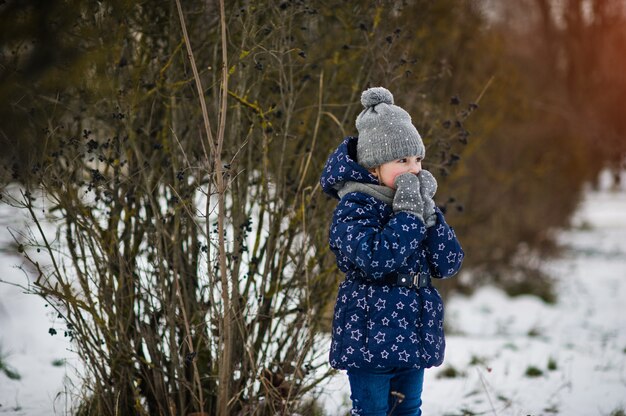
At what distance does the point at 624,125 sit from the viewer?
1177 cm

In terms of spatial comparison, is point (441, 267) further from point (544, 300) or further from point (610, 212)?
point (610, 212)

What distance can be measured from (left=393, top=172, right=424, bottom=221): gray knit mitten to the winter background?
1150 millimetres

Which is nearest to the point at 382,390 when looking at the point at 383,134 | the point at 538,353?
the point at 383,134

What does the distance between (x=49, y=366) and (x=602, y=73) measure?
38.3ft

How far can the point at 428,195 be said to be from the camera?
88.4 inches

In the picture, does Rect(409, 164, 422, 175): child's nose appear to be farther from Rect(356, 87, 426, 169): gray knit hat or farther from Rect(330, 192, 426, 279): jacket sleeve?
Rect(330, 192, 426, 279): jacket sleeve

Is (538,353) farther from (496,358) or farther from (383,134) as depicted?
(383,134)

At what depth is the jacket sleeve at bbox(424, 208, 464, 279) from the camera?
2254mm

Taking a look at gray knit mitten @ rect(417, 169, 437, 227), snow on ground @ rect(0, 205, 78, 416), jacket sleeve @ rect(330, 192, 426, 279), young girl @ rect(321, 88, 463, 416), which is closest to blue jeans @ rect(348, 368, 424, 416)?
young girl @ rect(321, 88, 463, 416)

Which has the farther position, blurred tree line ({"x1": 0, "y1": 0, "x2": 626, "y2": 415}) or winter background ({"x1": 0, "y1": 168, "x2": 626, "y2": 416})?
winter background ({"x1": 0, "y1": 168, "x2": 626, "y2": 416})

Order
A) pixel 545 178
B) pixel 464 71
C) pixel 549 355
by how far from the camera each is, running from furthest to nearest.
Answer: pixel 545 178 < pixel 464 71 < pixel 549 355

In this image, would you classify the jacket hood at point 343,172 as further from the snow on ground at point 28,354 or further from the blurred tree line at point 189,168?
the snow on ground at point 28,354

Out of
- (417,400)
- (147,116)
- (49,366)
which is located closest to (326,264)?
(417,400)

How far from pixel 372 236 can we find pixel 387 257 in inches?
3.5
